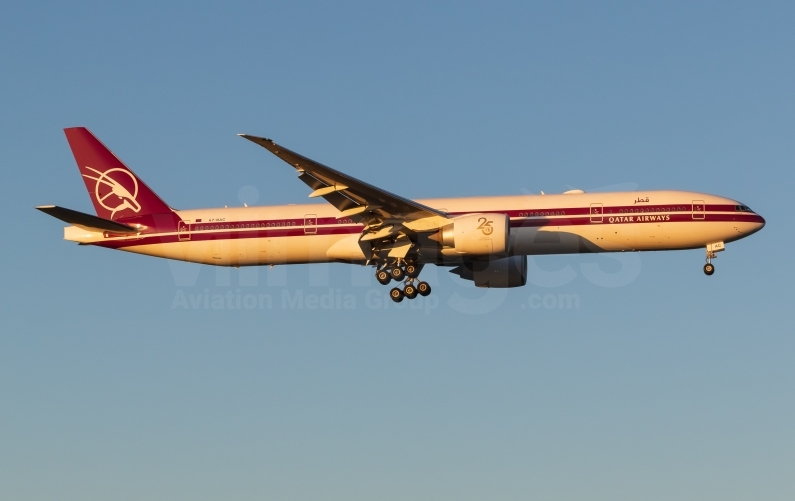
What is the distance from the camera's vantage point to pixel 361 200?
160 feet

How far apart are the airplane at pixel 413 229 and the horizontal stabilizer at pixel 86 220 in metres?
0.05

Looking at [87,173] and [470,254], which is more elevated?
[87,173]

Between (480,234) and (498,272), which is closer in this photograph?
(480,234)

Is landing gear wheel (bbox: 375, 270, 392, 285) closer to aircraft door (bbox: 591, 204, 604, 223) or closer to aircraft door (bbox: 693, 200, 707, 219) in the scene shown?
aircraft door (bbox: 591, 204, 604, 223)

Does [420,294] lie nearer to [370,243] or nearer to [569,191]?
[370,243]

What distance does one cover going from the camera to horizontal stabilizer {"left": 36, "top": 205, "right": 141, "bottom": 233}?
49594mm

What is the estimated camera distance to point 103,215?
55594 mm

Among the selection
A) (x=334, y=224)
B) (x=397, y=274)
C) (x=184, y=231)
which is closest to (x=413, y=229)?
(x=397, y=274)

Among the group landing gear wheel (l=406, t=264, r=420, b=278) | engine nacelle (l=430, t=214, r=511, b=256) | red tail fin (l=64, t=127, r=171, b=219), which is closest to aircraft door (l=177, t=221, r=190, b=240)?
red tail fin (l=64, t=127, r=171, b=219)

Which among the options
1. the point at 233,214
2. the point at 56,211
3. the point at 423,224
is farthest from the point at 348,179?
the point at 56,211

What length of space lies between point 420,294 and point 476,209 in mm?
4306

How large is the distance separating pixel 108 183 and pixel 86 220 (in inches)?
167

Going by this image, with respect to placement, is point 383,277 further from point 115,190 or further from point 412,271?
point 115,190

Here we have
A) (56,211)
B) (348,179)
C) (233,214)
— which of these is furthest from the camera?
(233,214)
